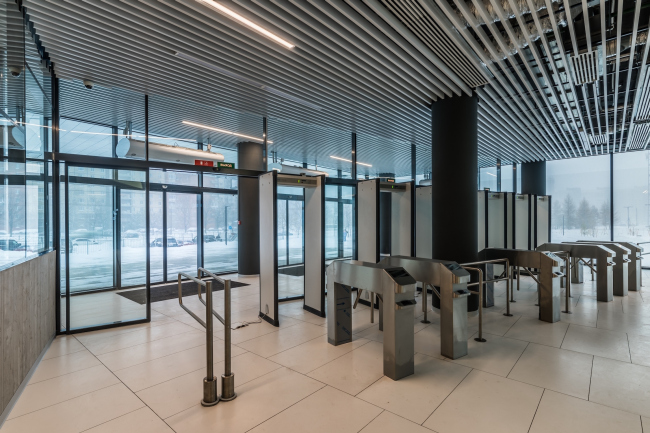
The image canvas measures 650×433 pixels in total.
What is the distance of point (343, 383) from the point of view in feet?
9.62

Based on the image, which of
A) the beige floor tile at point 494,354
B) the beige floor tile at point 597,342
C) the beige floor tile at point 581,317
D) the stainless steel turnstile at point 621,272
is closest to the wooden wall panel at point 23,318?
the beige floor tile at point 494,354

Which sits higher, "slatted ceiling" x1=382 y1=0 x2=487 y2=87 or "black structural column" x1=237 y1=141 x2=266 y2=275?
"slatted ceiling" x1=382 y1=0 x2=487 y2=87

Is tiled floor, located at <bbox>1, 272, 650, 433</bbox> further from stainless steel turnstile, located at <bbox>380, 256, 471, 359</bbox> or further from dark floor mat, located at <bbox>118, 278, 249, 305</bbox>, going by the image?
dark floor mat, located at <bbox>118, 278, 249, 305</bbox>

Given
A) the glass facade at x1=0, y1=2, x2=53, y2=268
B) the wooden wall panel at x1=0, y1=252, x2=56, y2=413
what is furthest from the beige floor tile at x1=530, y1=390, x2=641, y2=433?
the glass facade at x1=0, y1=2, x2=53, y2=268

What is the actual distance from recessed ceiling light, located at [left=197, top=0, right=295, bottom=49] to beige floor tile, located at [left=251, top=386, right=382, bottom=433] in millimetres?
3416

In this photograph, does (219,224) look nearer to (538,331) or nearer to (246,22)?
(246,22)

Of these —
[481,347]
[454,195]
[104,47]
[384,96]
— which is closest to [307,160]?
[384,96]

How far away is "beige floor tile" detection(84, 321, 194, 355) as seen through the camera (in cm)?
389

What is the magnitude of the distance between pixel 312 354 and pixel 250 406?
1.12 metres

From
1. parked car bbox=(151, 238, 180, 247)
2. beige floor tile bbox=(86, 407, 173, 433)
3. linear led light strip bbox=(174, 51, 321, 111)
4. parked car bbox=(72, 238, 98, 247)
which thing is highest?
linear led light strip bbox=(174, 51, 321, 111)

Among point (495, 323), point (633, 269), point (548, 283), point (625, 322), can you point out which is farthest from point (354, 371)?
point (633, 269)

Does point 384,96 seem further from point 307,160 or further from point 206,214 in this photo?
point 206,214

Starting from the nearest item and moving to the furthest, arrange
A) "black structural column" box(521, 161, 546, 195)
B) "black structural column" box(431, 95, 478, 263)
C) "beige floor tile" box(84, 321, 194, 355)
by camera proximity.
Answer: "beige floor tile" box(84, 321, 194, 355)
"black structural column" box(431, 95, 478, 263)
"black structural column" box(521, 161, 546, 195)

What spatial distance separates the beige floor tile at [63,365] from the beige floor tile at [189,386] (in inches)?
41.8
